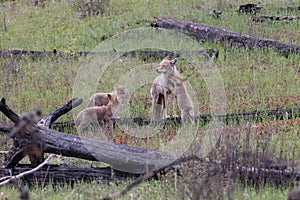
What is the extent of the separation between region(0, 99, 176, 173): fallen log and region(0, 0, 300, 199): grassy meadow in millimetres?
222

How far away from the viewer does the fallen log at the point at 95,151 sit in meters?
6.51

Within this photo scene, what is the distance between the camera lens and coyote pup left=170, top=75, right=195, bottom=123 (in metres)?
9.86

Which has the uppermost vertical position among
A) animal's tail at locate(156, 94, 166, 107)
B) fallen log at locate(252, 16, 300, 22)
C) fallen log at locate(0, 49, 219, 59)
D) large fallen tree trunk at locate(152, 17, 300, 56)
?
fallen log at locate(252, 16, 300, 22)

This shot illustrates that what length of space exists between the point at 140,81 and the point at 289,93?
2997mm

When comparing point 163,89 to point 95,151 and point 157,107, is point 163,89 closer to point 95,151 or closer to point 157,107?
point 157,107

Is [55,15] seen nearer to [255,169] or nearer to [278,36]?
[278,36]

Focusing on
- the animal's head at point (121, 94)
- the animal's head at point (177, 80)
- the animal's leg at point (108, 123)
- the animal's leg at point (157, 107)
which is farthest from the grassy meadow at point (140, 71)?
the animal's head at point (177, 80)

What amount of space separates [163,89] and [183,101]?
18.1 inches

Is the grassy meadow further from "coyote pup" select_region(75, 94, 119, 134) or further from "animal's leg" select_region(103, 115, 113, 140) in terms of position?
"animal's leg" select_region(103, 115, 113, 140)

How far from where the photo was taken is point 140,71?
1295 cm

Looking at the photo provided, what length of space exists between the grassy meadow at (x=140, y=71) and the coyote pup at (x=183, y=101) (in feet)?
2.19

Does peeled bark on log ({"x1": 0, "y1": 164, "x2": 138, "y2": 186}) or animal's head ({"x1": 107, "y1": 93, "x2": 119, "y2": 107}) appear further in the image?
animal's head ({"x1": 107, "y1": 93, "x2": 119, "y2": 107})

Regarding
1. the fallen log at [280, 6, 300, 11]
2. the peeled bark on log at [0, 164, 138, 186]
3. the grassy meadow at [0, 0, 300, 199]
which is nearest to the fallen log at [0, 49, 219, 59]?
the grassy meadow at [0, 0, 300, 199]

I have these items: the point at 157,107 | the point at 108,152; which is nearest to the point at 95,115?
the point at 157,107
